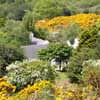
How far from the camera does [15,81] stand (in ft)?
35.4

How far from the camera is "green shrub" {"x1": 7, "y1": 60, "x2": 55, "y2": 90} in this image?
10.8 m

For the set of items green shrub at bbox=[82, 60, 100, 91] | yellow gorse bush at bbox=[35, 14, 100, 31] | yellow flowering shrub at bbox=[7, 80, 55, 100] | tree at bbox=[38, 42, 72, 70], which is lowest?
yellow flowering shrub at bbox=[7, 80, 55, 100]

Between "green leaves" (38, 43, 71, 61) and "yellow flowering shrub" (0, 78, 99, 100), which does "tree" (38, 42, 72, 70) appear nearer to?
"green leaves" (38, 43, 71, 61)

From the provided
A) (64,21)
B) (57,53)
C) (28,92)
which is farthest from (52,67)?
(64,21)

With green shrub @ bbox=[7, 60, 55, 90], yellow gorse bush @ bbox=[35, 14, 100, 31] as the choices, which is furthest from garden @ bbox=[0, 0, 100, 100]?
yellow gorse bush @ bbox=[35, 14, 100, 31]

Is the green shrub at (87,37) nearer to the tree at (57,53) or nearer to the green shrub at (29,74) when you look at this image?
the tree at (57,53)

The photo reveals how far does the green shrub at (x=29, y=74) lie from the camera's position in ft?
35.4

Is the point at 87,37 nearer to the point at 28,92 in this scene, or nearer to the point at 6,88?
the point at 6,88

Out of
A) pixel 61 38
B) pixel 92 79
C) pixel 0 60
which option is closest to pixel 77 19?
pixel 61 38

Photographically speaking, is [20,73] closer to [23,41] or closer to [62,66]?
[62,66]

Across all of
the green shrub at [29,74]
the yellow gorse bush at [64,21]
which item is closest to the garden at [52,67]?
the green shrub at [29,74]

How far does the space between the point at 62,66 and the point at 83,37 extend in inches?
78.0

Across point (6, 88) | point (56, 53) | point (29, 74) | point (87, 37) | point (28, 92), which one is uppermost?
point (87, 37)

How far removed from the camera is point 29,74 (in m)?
10.9
